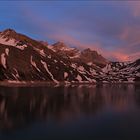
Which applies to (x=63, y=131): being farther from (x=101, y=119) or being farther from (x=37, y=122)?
(x=101, y=119)

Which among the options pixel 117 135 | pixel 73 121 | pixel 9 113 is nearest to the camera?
pixel 117 135

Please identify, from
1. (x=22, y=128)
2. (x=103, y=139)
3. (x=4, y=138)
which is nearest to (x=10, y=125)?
(x=22, y=128)

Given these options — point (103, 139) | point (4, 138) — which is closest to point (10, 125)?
point (4, 138)

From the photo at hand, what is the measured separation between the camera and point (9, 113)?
169 ft

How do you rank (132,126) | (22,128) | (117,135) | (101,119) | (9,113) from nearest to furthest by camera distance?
(117,135) → (22,128) → (132,126) → (101,119) → (9,113)

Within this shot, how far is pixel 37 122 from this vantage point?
4297 cm

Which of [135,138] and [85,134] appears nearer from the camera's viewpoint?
[135,138]

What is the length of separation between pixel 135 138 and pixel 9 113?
26.1 metres

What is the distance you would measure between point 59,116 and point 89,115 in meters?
5.86

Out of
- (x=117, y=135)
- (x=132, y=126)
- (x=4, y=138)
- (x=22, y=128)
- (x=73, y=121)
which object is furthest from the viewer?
(x=73, y=121)

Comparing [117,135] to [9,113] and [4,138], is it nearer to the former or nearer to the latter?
[4,138]

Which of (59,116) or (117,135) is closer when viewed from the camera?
(117,135)

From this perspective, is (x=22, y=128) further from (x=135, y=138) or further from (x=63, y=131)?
(x=135, y=138)

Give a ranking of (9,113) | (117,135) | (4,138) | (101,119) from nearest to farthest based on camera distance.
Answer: (4,138) → (117,135) → (101,119) → (9,113)
